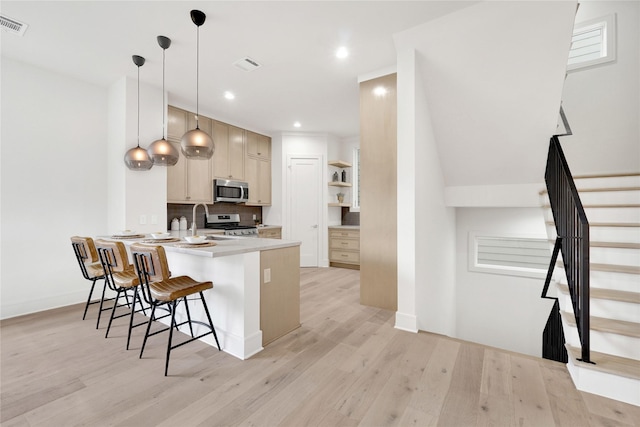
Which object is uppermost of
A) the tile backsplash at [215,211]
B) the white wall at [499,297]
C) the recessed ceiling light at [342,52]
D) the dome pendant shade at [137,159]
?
the recessed ceiling light at [342,52]

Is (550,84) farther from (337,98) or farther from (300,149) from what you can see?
(300,149)

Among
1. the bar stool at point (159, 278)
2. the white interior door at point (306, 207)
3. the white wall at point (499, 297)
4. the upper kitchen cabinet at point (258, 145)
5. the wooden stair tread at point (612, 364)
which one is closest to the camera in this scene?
the wooden stair tread at point (612, 364)

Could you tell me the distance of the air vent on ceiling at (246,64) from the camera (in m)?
3.14

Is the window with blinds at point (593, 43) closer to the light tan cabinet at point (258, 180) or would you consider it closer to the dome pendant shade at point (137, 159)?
the light tan cabinet at point (258, 180)

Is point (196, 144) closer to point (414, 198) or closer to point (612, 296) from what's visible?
point (414, 198)

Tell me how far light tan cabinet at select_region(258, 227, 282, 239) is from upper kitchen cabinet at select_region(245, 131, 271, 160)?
4.99ft

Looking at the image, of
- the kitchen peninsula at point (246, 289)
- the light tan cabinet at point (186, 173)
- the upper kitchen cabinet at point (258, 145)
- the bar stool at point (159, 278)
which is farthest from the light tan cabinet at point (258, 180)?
the bar stool at point (159, 278)

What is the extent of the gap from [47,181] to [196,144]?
2222 millimetres

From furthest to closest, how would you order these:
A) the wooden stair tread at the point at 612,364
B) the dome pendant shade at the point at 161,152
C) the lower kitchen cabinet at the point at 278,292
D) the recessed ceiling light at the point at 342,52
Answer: the dome pendant shade at the point at 161,152 < the recessed ceiling light at the point at 342,52 < the lower kitchen cabinet at the point at 278,292 < the wooden stair tread at the point at 612,364

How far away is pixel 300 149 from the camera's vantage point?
5.91 m

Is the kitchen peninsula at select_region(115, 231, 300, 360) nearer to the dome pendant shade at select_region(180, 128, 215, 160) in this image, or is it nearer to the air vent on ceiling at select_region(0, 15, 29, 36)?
the dome pendant shade at select_region(180, 128, 215, 160)

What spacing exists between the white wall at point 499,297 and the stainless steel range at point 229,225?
359 centimetres

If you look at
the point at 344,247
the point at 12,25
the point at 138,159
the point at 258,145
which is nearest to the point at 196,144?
the point at 138,159

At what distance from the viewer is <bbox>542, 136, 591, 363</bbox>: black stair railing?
183 cm
